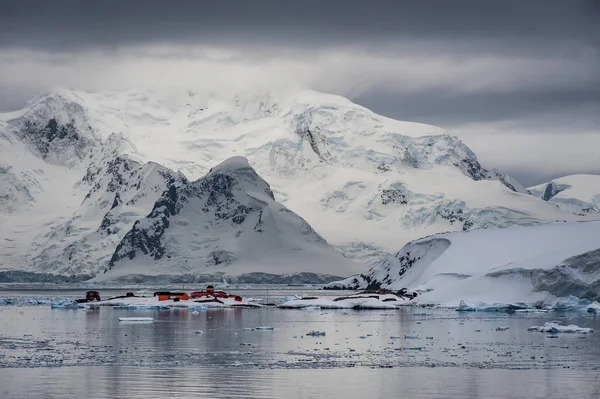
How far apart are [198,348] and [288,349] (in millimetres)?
5253

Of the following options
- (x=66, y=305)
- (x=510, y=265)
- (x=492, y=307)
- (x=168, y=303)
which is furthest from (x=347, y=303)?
(x=66, y=305)

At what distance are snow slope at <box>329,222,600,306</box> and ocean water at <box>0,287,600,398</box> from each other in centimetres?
1828

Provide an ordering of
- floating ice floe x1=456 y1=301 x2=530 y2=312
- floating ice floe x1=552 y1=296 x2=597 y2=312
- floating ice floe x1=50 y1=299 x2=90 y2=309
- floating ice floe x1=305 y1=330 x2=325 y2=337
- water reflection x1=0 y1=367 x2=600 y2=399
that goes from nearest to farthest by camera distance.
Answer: water reflection x1=0 y1=367 x2=600 y2=399, floating ice floe x1=305 y1=330 x2=325 y2=337, floating ice floe x1=552 y1=296 x2=597 y2=312, floating ice floe x1=456 y1=301 x2=530 y2=312, floating ice floe x1=50 y1=299 x2=90 y2=309

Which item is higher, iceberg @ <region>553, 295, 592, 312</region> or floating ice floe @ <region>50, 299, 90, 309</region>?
floating ice floe @ <region>50, 299, 90, 309</region>

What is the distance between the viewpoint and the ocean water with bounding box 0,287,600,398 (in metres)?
49.4

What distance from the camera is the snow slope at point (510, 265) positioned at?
117250 mm

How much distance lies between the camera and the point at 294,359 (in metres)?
62.2

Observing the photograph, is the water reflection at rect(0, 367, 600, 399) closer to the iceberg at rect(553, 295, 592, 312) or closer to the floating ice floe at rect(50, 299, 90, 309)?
the iceberg at rect(553, 295, 592, 312)

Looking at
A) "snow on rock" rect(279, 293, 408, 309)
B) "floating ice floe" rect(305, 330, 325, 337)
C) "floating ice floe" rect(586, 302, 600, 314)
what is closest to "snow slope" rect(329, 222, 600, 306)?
"snow on rock" rect(279, 293, 408, 309)

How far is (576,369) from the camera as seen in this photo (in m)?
57.1

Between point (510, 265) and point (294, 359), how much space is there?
6433 cm

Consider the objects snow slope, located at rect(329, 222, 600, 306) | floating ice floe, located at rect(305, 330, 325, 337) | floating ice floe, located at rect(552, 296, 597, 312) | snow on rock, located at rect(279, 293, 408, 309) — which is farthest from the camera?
snow on rock, located at rect(279, 293, 408, 309)

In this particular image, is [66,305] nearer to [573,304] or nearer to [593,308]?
[573,304]

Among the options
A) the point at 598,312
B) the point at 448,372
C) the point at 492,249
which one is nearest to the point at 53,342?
the point at 448,372
